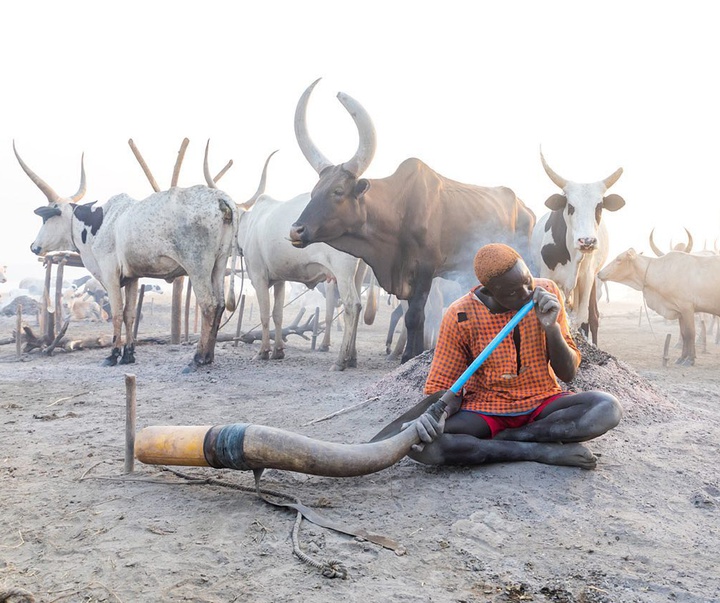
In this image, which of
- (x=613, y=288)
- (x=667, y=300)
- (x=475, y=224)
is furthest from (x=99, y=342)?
(x=613, y=288)

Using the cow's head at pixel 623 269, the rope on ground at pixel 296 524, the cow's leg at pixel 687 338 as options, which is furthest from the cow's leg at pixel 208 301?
the cow's head at pixel 623 269

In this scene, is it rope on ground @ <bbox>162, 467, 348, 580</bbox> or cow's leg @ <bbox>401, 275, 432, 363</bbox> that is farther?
cow's leg @ <bbox>401, 275, 432, 363</bbox>

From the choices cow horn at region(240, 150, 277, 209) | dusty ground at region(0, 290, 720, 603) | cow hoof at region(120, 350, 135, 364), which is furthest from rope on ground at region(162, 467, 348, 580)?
cow horn at region(240, 150, 277, 209)

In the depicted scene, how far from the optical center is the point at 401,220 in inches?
253

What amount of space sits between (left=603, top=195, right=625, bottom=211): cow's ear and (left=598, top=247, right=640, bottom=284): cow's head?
431cm

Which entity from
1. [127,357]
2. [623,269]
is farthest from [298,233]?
[623,269]

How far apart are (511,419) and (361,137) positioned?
3744 mm

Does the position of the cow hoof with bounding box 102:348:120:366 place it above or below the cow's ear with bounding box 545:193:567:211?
below

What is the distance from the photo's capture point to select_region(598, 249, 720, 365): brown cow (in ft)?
31.7

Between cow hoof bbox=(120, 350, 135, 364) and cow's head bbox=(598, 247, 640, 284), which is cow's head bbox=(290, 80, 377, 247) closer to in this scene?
cow hoof bbox=(120, 350, 135, 364)

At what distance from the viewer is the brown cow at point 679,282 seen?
9.65 meters

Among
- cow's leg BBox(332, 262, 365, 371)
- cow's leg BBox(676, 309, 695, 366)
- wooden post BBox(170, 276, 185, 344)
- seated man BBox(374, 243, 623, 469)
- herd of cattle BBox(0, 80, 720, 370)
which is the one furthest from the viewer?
wooden post BBox(170, 276, 185, 344)

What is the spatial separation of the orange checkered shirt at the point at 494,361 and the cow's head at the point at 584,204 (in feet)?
11.7

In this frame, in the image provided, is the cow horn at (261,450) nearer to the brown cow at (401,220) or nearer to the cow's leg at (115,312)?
the brown cow at (401,220)
